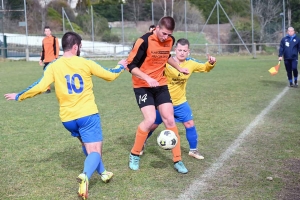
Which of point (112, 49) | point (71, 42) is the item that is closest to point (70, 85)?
point (71, 42)

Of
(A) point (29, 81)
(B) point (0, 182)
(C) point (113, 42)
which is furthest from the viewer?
(C) point (113, 42)

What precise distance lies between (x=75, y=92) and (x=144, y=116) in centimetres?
112

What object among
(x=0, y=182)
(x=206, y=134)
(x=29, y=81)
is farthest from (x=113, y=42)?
(x=0, y=182)

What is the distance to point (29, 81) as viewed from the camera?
1709 cm

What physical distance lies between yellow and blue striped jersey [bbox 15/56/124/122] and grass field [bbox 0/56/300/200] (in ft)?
2.89

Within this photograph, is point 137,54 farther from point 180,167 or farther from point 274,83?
point 274,83

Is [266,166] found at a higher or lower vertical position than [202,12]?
lower

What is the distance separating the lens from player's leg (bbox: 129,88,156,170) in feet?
18.0

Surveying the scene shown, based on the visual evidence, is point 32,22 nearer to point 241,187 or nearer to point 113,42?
point 113,42

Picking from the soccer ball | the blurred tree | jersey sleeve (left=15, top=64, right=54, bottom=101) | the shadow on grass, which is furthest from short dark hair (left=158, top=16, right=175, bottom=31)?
the blurred tree

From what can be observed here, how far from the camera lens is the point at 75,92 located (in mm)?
4711

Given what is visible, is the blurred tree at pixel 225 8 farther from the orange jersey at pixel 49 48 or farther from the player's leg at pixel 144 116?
the player's leg at pixel 144 116

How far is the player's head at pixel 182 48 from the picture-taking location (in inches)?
238

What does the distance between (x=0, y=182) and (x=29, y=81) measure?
1236 centimetres
